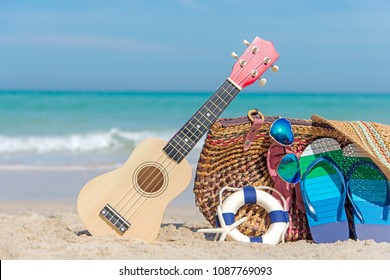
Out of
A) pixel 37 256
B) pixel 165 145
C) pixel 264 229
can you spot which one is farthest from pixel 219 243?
pixel 37 256

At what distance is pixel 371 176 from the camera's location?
4.38 m

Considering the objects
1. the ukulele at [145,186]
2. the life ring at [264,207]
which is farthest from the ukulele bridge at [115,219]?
the life ring at [264,207]

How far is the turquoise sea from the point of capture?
10531mm

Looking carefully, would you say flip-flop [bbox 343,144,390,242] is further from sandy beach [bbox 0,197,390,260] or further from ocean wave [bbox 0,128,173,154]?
ocean wave [bbox 0,128,173,154]

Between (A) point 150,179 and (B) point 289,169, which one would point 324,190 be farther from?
(A) point 150,179

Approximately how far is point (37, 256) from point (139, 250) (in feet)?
1.85

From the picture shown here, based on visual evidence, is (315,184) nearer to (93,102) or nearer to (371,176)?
(371,176)

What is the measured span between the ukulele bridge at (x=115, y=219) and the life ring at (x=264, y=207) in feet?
2.00

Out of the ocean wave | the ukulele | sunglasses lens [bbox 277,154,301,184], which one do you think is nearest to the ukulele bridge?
the ukulele

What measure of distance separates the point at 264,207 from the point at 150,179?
74 centimetres

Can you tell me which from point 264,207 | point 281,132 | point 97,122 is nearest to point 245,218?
point 264,207

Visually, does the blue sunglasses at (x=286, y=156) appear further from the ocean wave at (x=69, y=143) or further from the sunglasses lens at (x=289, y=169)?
→ the ocean wave at (x=69, y=143)
